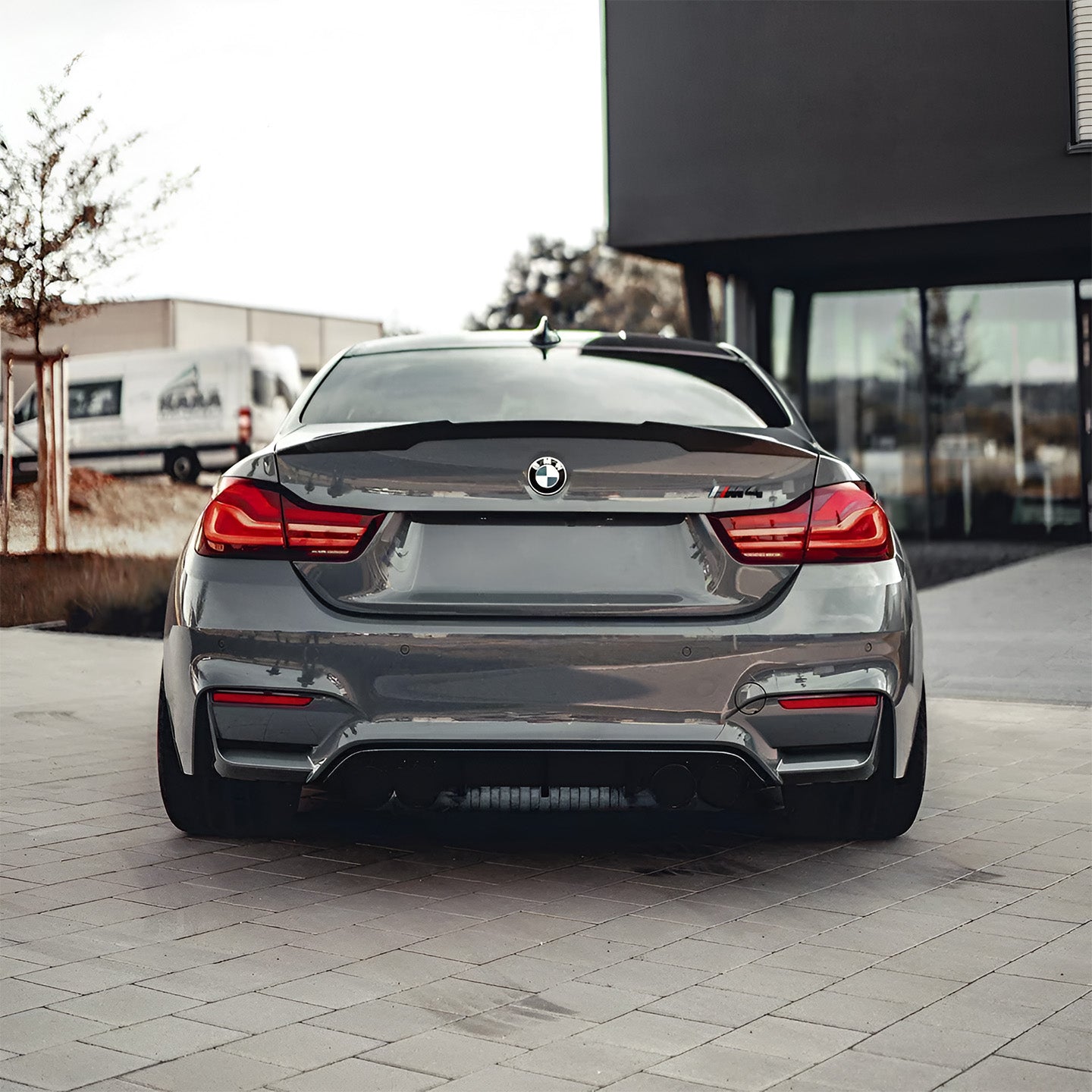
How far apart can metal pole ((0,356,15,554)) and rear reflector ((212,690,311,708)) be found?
8536 mm

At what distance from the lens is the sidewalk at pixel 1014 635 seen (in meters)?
8.71

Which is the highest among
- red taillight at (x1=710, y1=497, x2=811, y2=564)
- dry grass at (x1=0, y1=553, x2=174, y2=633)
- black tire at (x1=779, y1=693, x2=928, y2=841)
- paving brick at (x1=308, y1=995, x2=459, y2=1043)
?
red taillight at (x1=710, y1=497, x2=811, y2=564)

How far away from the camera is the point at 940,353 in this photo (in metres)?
20.9

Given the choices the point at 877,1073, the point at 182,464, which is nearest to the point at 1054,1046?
the point at 877,1073

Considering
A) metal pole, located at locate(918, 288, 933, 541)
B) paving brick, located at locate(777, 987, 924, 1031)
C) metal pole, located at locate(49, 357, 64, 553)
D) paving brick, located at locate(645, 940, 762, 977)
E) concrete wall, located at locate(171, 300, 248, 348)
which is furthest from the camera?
concrete wall, located at locate(171, 300, 248, 348)

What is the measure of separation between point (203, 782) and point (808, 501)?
185 cm

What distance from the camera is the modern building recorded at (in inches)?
520

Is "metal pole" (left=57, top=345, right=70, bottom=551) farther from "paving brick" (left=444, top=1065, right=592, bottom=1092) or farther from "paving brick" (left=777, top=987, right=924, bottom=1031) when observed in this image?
"paving brick" (left=444, top=1065, right=592, bottom=1092)

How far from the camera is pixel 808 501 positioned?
4184 mm

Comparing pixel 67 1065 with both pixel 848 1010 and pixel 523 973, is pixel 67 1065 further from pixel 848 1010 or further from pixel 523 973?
pixel 848 1010

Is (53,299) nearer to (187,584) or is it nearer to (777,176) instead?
(777,176)

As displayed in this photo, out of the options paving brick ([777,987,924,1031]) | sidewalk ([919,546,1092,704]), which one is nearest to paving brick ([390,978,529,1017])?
paving brick ([777,987,924,1031])

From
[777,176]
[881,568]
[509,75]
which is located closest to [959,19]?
[777,176]

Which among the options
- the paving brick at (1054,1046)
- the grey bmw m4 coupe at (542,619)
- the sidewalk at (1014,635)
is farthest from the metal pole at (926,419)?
the paving brick at (1054,1046)
